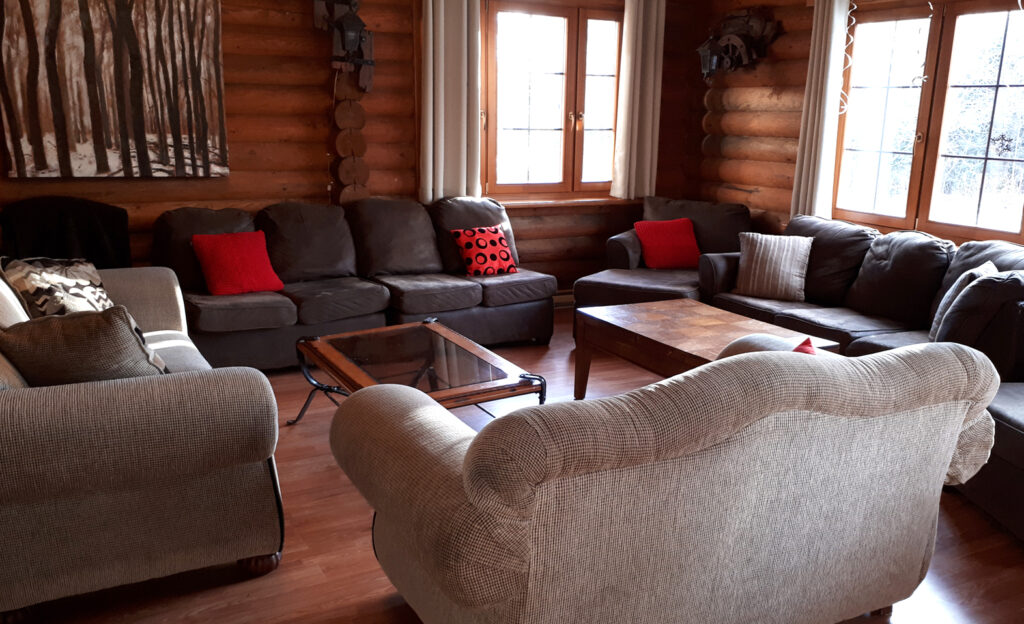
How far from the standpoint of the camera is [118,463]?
2086 mm

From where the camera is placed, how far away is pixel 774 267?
181 inches

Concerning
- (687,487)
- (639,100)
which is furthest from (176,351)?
(639,100)

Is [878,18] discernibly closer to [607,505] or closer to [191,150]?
[191,150]

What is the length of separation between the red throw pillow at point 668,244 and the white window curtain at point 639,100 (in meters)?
0.60

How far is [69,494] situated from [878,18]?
15.4 ft

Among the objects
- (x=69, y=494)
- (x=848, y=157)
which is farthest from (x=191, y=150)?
(x=848, y=157)

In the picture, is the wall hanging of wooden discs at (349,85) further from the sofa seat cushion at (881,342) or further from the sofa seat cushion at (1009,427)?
the sofa seat cushion at (1009,427)

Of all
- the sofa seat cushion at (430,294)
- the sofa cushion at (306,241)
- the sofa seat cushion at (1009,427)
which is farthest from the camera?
the sofa cushion at (306,241)

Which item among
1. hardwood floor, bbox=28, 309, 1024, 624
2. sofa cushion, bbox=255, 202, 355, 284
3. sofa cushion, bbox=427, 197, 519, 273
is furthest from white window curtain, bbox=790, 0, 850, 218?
sofa cushion, bbox=255, 202, 355, 284

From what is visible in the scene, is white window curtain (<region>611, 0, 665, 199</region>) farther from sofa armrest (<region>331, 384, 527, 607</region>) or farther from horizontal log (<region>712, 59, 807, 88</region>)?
sofa armrest (<region>331, 384, 527, 607</region>)

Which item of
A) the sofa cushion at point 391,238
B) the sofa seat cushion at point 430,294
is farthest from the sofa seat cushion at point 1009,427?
the sofa cushion at point 391,238

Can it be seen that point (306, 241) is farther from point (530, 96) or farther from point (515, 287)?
point (530, 96)

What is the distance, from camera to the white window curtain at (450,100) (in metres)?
5.06

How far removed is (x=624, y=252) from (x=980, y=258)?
2.03 m
